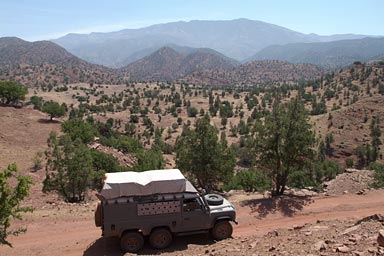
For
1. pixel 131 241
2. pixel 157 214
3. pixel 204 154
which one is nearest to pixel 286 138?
pixel 204 154

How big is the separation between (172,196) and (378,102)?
73507 millimetres

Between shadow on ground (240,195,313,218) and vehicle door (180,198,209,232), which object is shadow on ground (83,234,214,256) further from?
shadow on ground (240,195,313,218)

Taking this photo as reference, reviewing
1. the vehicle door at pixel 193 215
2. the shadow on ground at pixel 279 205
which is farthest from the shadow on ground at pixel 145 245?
the shadow on ground at pixel 279 205

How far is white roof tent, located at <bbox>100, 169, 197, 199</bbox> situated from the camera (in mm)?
13961

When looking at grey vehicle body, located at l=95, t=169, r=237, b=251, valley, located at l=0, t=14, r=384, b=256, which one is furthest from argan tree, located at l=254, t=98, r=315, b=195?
grey vehicle body, located at l=95, t=169, r=237, b=251

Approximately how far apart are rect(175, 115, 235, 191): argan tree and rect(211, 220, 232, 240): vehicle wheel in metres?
10.5

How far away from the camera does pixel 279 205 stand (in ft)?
69.1

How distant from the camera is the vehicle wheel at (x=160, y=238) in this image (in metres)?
14.6

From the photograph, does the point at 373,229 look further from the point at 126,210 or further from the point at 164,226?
the point at 126,210

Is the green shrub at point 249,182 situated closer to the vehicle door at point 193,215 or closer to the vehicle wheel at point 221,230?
the vehicle wheel at point 221,230

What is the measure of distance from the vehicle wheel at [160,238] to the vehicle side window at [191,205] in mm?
1221

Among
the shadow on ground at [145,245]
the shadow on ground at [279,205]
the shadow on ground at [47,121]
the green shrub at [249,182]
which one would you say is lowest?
the shadow on ground at [47,121]

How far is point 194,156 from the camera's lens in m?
25.9

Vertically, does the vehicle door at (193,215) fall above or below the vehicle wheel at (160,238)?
above
